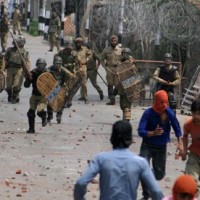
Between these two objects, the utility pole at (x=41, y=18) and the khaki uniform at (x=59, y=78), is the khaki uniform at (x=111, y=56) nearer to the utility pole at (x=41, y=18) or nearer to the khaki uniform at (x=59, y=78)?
the khaki uniform at (x=59, y=78)

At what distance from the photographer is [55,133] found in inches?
722

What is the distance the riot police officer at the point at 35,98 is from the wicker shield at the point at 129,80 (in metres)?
1.90

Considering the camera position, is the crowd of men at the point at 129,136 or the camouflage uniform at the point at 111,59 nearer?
the crowd of men at the point at 129,136

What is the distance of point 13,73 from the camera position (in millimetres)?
24156

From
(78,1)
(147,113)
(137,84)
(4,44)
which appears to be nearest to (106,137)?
(137,84)

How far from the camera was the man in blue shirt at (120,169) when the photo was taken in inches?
287

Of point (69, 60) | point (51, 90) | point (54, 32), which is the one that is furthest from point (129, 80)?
point (54, 32)

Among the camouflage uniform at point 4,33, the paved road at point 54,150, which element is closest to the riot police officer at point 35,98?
the paved road at point 54,150

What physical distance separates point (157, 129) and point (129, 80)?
29.2ft

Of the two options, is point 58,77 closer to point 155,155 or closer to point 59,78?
point 59,78

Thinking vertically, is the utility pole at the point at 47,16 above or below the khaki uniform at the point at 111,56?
below

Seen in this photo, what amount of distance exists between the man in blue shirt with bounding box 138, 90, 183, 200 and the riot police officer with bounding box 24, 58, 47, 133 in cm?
674

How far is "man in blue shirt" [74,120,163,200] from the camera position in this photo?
7293 mm

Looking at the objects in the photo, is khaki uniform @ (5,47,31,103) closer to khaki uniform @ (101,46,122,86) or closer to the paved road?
the paved road
